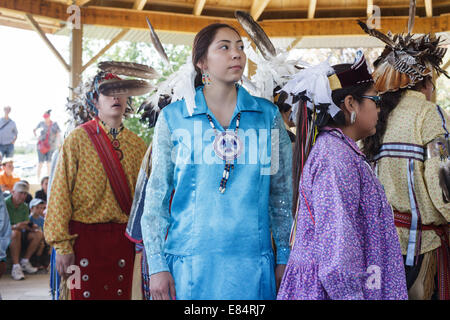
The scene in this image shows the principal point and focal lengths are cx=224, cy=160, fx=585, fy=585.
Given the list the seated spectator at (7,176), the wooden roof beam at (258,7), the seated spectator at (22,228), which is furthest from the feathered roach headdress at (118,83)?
the seated spectator at (7,176)

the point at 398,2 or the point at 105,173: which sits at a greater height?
the point at 398,2

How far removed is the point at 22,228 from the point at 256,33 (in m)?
5.36

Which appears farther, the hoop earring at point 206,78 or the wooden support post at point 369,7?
the wooden support post at point 369,7

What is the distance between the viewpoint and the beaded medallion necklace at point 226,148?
1855 mm

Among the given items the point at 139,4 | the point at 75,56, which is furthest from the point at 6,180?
the point at 139,4

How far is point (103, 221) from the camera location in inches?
121

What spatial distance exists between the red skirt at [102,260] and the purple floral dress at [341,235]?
1.60 meters

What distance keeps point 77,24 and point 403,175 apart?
4073 mm

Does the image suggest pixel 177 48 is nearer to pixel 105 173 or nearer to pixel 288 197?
pixel 105 173

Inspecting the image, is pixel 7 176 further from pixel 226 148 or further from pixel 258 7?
pixel 226 148

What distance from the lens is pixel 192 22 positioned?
21.9 ft

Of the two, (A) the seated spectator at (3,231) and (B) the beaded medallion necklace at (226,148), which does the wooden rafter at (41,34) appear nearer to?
(A) the seated spectator at (3,231)

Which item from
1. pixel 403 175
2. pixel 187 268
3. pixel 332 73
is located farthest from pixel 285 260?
pixel 403 175

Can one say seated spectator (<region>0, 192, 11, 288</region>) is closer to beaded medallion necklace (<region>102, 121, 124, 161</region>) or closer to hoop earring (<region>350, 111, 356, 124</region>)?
beaded medallion necklace (<region>102, 121, 124, 161</region>)
